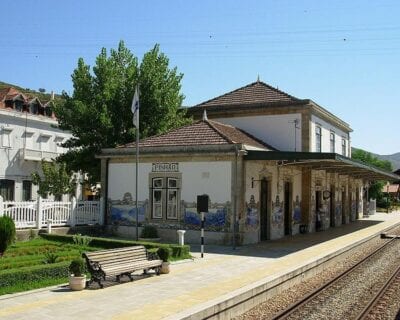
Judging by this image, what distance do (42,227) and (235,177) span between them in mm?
8251

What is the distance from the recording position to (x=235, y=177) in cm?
2019

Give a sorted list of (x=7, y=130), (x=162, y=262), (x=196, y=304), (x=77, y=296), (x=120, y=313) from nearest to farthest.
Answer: (x=120, y=313) → (x=196, y=304) → (x=77, y=296) → (x=162, y=262) → (x=7, y=130)

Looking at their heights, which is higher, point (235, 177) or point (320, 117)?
point (320, 117)

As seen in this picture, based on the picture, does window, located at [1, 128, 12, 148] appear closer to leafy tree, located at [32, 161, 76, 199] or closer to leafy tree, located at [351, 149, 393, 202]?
leafy tree, located at [32, 161, 76, 199]

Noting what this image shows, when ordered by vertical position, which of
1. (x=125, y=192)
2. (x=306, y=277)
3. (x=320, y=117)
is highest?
(x=320, y=117)

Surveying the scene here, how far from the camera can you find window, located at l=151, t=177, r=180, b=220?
2197 cm

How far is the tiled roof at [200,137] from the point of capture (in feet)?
71.7

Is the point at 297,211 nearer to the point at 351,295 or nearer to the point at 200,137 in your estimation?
the point at 200,137

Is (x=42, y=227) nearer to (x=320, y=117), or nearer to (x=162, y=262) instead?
(x=162, y=262)

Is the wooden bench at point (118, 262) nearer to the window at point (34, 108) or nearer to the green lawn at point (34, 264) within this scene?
the green lawn at point (34, 264)

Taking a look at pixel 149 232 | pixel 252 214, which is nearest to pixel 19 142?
pixel 149 232

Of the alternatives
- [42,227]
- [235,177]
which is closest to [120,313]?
[235,177]

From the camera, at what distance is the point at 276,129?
26797mm

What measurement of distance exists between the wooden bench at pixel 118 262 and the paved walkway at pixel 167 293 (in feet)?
0.98
